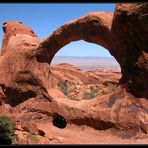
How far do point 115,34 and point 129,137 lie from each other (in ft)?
11.3

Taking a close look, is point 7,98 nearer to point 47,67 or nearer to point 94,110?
point 47,67

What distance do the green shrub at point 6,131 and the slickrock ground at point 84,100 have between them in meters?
0.31

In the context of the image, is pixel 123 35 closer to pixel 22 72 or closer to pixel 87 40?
pixel 87 40

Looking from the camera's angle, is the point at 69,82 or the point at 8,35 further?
the point at 69,82

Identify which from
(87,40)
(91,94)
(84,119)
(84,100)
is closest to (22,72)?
(84,100)

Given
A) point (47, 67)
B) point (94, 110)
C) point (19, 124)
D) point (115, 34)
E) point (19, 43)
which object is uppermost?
point (115, 34)

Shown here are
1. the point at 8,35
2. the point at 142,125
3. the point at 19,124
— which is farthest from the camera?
the point at 8,35

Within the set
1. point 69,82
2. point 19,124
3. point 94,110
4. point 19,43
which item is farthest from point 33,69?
point 69,82

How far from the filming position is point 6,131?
1024cm

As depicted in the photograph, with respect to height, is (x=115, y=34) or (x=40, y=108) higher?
(x=115, y=34)

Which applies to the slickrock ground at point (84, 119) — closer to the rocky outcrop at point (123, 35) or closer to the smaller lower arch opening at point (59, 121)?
the smaller lower arch opening at point (59, 121)

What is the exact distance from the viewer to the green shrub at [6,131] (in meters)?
9.98

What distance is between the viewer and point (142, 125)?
29.9 ft

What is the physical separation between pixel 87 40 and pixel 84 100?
2353mm
